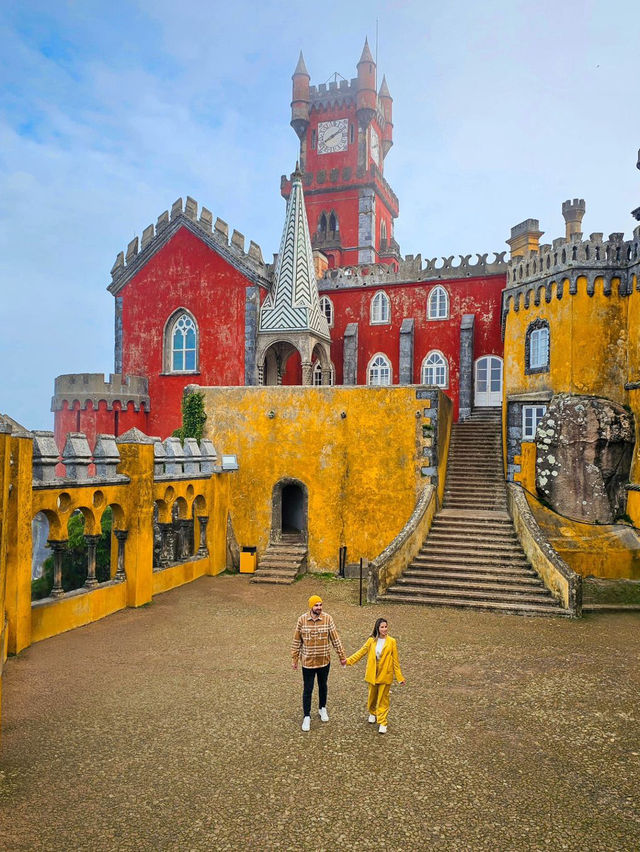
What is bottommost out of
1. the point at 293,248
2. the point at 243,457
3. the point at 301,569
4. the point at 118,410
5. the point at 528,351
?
the point at 301,569

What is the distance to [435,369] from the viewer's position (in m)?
26.4

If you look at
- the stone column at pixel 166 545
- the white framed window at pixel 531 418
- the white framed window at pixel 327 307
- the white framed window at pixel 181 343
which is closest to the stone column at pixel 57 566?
the stone column at pixel 166 545

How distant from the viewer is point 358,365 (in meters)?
27.4


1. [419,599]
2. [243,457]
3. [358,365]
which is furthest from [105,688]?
[358,365]

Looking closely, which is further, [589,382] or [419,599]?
[589,382]

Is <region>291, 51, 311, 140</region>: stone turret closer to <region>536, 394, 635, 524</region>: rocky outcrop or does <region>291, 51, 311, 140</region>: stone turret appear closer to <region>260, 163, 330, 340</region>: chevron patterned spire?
<region>260, 163, 330, 340</region>: chevron patterned spire

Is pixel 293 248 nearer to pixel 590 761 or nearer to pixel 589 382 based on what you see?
pixel 589 382

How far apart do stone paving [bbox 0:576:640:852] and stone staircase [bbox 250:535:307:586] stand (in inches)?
186

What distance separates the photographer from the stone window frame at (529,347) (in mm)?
19594

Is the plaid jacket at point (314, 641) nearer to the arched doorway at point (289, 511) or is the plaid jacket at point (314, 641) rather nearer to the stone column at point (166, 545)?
the stone column at point (166, 545)

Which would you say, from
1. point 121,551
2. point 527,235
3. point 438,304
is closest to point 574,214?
point 527,235

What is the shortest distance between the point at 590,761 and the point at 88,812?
5043 mm

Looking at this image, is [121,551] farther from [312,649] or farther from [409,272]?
[409,272]

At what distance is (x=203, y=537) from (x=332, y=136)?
3228 cm
